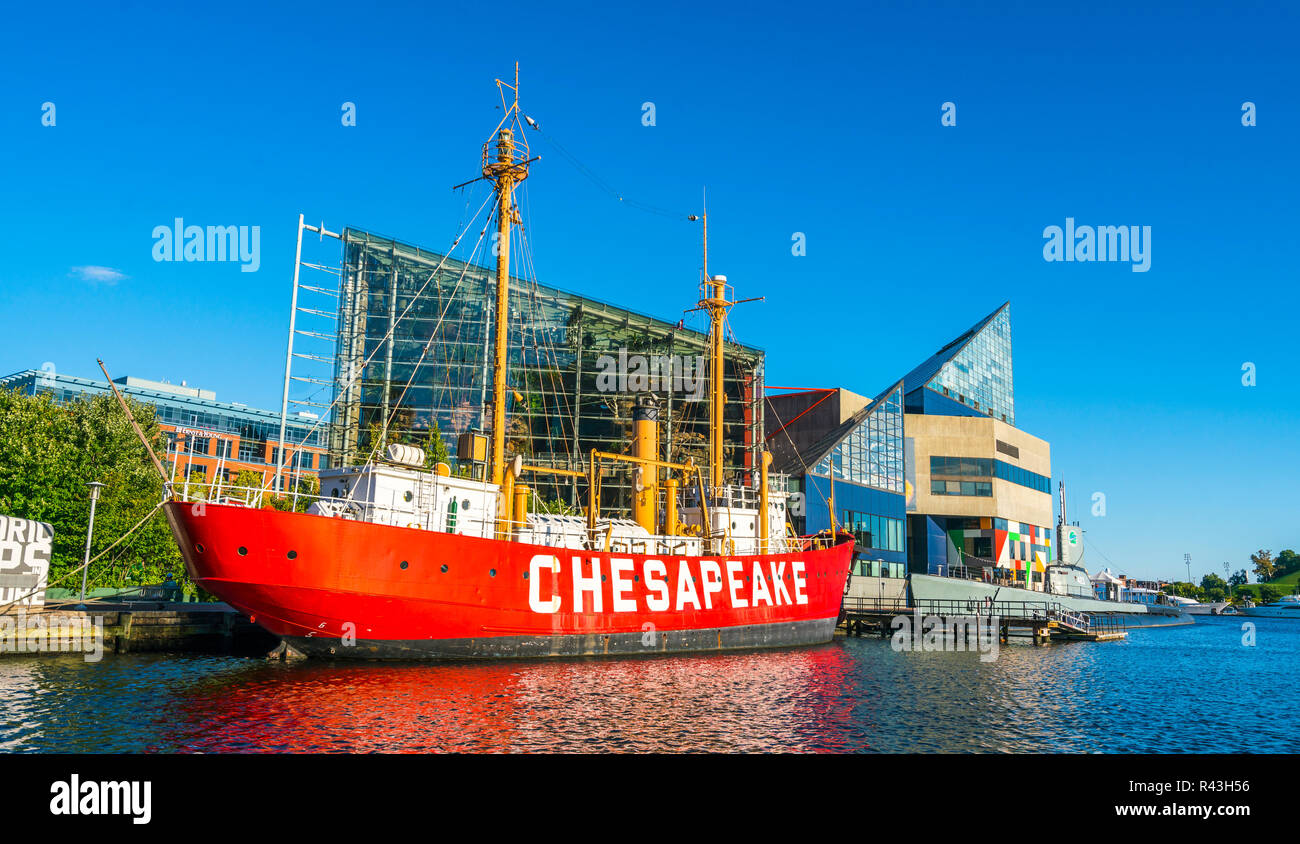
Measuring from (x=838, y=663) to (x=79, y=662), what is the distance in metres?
26.0

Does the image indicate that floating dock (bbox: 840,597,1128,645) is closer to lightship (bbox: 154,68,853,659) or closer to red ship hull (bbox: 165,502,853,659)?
lightship (bbox: 154,68,853,659)

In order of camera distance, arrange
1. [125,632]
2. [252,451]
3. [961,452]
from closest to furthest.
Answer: [125,632], [961,452], [252,451]

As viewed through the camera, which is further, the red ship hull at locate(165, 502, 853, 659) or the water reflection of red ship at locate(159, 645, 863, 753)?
the red ship hull at locate(165, 502, 853, 659)

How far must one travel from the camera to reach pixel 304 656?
2645 cm

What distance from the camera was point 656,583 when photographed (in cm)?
3212

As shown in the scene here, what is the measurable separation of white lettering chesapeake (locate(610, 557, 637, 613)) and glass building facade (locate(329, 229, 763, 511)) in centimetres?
2141

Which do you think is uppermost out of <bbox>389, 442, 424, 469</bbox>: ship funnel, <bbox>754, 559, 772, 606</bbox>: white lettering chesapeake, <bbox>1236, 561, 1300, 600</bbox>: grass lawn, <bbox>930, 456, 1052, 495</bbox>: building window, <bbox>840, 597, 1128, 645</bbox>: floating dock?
<bbox>930, 456, 1052, 495</bbox>: building window

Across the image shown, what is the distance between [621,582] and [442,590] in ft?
23.9

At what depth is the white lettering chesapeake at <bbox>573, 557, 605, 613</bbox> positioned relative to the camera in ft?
96.8

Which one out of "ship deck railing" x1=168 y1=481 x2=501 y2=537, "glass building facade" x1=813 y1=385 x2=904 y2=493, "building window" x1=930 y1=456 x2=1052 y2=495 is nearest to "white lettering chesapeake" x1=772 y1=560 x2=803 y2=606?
"ship deck railing" x1=168 y1=481 x2=501 y2=537

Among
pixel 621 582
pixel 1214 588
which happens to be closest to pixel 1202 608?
pixel 1214 588

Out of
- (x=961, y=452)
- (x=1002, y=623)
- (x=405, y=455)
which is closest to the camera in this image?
(x=405, y=455)

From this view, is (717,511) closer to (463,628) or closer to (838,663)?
(838,663)
